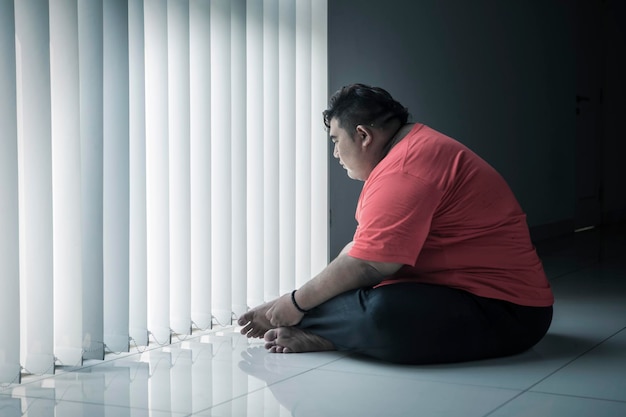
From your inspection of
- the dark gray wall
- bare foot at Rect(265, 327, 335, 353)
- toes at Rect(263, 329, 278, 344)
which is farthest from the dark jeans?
the dark gray wall

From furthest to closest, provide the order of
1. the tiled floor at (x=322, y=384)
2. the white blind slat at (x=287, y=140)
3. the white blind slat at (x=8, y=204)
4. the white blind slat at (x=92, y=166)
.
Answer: the white blind slat at (x=287, y=140) → the white blind slat at (x=92, y=166) → the white blind slat at (x=8, y=204) → the tiled floor at (x=322, y=384)

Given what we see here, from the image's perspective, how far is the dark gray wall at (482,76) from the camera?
13.2 feet

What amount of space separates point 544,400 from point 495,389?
0.13 m

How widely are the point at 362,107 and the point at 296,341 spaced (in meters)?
0.70

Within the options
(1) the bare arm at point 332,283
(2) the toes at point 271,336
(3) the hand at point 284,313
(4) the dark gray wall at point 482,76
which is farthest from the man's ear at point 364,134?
(4) the dark gray wall at point 482,76

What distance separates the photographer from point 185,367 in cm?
239

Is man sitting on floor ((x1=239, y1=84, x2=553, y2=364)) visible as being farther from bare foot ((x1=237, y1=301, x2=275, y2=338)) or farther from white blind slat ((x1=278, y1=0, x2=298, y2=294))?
white blind slat ((x1=278, y1=0, x2=298, y2=294))

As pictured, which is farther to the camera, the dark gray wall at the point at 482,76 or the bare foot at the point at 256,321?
the dark gray wall at the point at 482,76

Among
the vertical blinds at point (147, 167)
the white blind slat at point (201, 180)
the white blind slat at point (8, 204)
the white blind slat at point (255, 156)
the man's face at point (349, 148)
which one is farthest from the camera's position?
the white blind slat at point (255, 156)

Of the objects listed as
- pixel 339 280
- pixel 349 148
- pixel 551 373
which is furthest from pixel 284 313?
pixel 551 373

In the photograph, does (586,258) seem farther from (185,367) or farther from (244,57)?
(185,367)

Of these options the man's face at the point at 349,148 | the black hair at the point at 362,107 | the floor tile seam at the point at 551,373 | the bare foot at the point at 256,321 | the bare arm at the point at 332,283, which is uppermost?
the black hair at the point at 362,107

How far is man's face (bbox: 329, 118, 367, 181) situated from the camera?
2.51 meters

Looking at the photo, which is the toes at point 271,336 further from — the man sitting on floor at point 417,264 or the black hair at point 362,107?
the black hair at point 362,107
